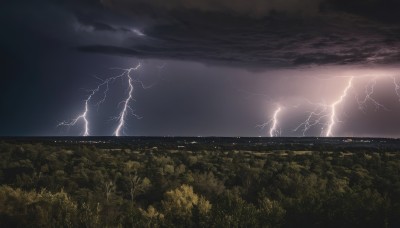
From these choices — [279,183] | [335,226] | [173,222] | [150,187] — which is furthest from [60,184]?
[335,226]

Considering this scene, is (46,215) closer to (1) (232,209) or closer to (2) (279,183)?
(1) (232,209)

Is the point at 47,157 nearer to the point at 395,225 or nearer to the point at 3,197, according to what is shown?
the point at 3,197

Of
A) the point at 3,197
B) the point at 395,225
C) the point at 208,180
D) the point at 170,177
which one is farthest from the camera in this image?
the point at 170,177

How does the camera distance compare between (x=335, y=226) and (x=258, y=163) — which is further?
(x=258, y=163)

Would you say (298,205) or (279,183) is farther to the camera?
(279,183)

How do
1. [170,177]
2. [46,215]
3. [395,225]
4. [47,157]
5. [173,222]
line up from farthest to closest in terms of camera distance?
[47,157] → [170,177] → [46,215] → [173,222] → [395,225]

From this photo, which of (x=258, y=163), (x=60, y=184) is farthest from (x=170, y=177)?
(x=258, y=163)

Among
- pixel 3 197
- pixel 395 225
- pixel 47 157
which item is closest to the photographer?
pixel 395 225

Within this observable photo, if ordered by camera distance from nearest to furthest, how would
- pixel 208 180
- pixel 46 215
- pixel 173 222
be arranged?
pixel 173 222 < pixel 46 215 < pixel 208 180

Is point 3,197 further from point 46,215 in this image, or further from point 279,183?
point 279,183
